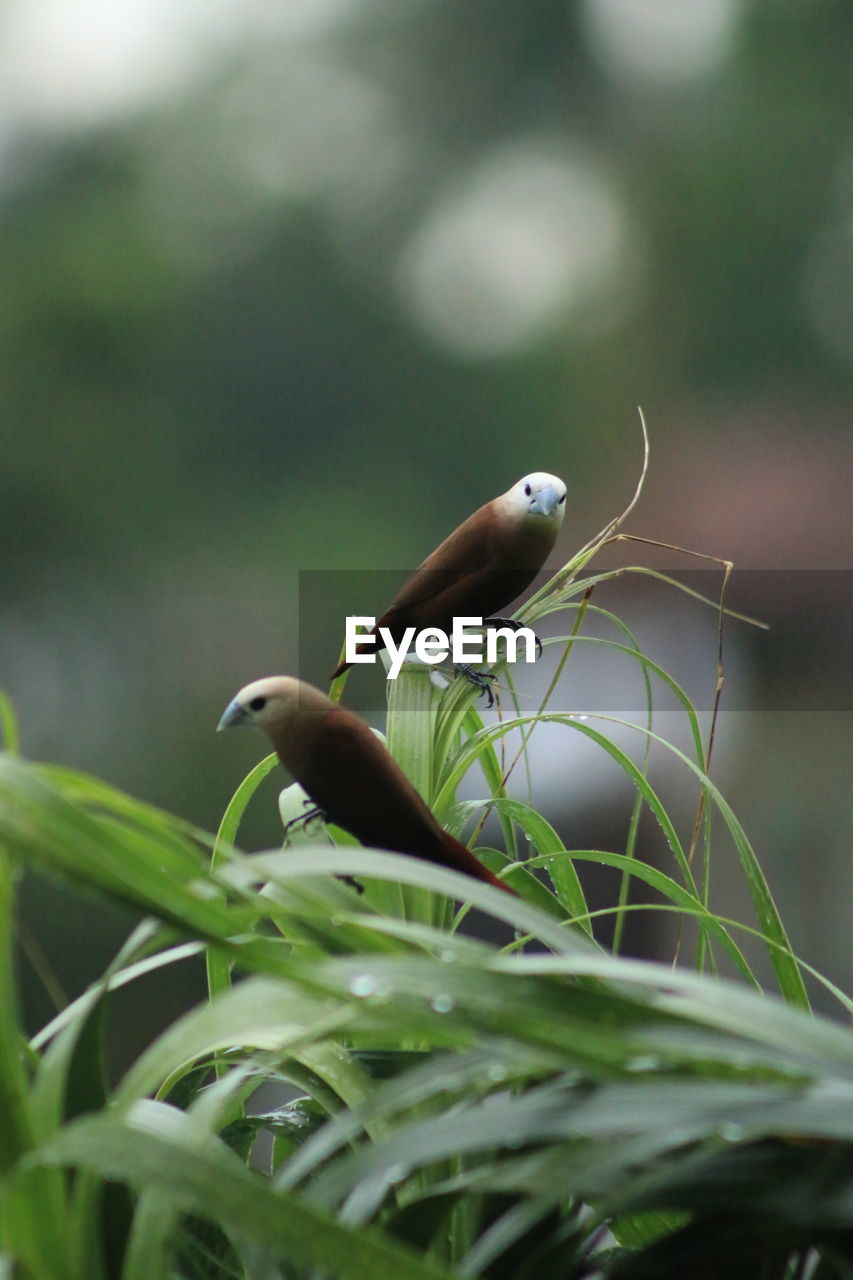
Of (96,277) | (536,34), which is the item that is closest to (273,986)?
(96,277)

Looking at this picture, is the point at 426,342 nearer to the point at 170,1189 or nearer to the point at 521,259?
the point at 521,259

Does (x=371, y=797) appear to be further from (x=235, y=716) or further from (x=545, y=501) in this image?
(x=545, y=501)

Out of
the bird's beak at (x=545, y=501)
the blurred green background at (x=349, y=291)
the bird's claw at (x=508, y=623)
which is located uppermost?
the blurred green background at (x=349, y=291)

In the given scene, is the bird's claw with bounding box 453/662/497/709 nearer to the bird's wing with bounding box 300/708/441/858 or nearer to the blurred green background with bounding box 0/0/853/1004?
the bird's wing with bounding box 300/708/441/858

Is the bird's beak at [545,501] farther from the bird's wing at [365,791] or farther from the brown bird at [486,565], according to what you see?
the bird's wing at [365,791]

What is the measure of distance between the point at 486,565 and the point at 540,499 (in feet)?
0.12

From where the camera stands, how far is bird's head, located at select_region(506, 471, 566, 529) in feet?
1.44

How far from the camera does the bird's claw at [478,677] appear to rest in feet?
1.31

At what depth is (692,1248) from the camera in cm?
22

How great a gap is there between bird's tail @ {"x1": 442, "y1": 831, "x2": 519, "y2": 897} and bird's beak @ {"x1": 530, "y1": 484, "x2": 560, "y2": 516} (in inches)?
6.2

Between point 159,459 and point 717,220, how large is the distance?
108cm

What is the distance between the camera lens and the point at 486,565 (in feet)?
1.42

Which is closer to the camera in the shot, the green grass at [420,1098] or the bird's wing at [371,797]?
the green grass at [420,1098]
